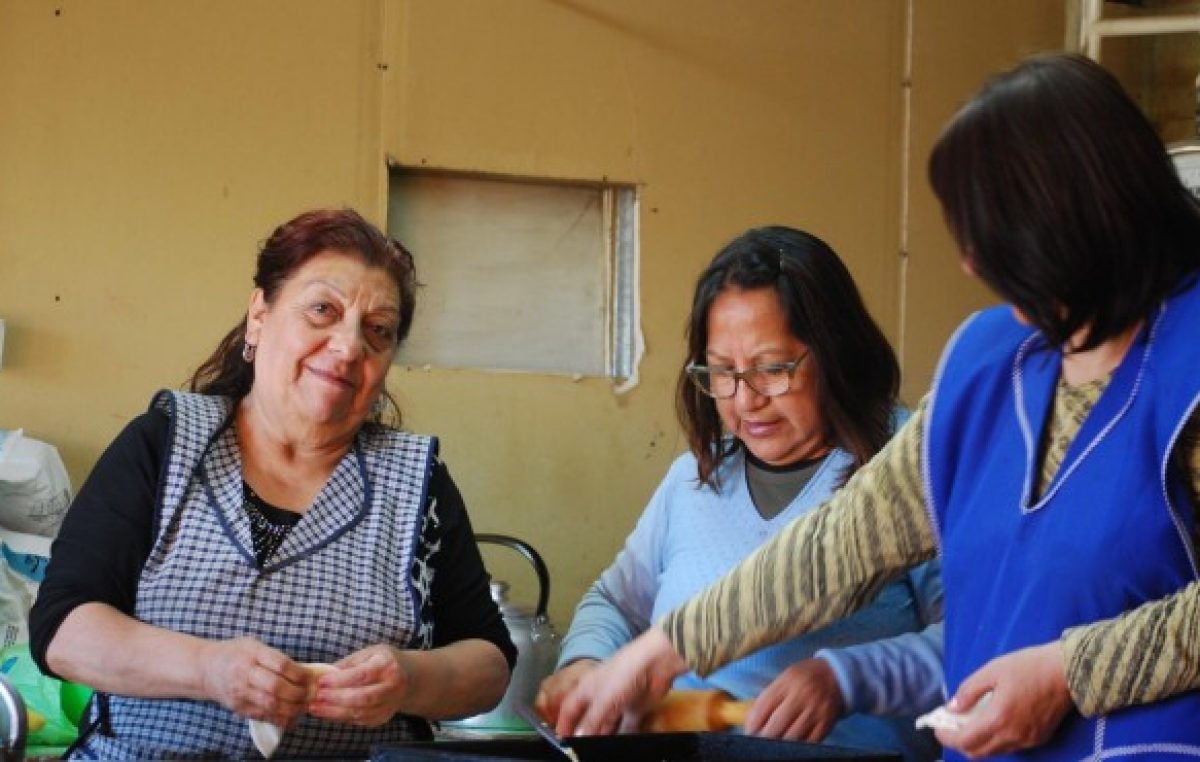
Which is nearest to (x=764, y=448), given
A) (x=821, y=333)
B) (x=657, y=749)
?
(x=821, y=333)

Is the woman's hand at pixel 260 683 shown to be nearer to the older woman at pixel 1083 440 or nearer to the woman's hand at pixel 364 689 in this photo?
the woman's hand at pixel 364 689

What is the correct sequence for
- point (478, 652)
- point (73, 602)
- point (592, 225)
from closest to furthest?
point (73, 602) < point (478, 652) < point (592, 225)

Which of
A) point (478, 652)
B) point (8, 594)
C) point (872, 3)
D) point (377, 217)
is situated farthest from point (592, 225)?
point (478, 652)

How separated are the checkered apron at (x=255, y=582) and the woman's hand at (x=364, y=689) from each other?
10 centimetres

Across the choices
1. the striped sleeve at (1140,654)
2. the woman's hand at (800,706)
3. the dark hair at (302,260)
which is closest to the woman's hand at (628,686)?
the woman's hand at (800,706)

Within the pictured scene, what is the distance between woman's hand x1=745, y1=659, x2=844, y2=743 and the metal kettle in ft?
4.11

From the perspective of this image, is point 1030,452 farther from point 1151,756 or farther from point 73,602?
point 73,602

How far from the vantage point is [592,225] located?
391cm

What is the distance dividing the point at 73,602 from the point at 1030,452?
1194 mm

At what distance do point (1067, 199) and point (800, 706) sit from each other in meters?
0.77

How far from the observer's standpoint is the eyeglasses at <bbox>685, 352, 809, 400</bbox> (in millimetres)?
2248

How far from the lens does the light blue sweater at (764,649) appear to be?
6.43 feet

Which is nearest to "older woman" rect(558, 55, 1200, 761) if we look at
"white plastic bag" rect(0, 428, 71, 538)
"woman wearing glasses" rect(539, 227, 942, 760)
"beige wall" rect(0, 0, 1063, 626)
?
"woman wearing glasses" rect(539, 227, 942, 760)

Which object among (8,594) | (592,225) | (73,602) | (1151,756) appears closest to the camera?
(1151,756)
